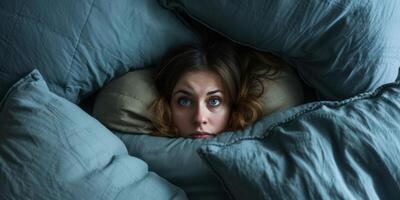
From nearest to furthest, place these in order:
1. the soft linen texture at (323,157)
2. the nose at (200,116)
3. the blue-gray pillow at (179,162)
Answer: the soft linen texture at (323,157) → the blue-gray pillow at (179,162) → the nose at (200,116)

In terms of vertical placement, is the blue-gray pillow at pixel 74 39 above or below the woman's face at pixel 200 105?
above

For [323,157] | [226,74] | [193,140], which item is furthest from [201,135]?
[323,157]

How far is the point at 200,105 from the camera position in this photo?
114 centimetres

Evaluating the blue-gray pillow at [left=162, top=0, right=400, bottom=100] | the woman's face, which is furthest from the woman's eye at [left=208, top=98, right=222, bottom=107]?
the blue-gray pillow at [left=162, top=0, right=400, bottom=100]

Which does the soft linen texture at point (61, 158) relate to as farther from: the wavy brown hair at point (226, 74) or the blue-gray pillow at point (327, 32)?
the blue-gray pillow at point (327, 32)

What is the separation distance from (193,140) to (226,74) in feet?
0.58

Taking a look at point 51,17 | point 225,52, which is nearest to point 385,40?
point 225,52

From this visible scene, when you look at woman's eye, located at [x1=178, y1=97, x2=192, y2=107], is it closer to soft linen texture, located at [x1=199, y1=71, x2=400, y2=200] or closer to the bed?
the bed

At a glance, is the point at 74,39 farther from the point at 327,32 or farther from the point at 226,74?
the point at 327,32

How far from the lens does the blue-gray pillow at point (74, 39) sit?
43.9 inches

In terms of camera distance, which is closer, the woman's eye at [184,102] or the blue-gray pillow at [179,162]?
the blue-gray pillow at [179,162]

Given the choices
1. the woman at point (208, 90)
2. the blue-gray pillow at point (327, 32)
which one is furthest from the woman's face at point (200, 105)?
the blue-gray pillow at point (327, 32)

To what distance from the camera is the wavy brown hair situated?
1162 mm

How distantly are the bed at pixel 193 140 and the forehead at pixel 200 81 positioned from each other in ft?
0.29
